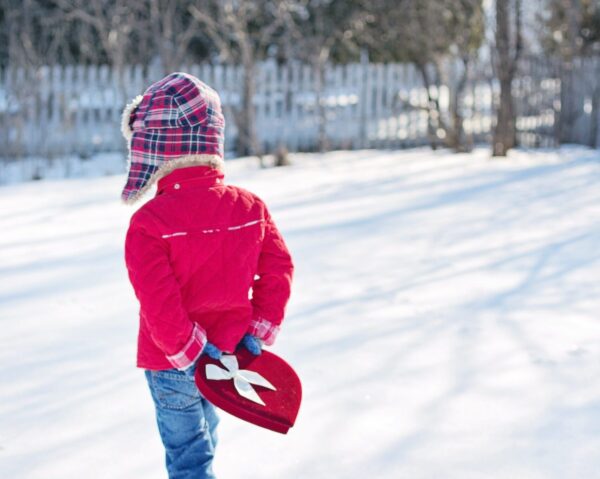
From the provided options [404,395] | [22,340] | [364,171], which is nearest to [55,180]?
[364,171]

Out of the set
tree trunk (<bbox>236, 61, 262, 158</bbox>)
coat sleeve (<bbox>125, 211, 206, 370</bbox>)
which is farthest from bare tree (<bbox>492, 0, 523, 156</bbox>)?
coat sleeve (<bbox>125, 211, 206, 370</bbox>)

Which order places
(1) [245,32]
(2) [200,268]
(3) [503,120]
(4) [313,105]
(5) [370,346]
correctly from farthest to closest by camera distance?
(1) [245,32] < (4) [313,105] < (3) [503,120] < (5) [370,346] < (2) [200,268]

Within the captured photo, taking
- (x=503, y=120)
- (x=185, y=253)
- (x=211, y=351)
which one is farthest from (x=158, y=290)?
(x=503, y=120)

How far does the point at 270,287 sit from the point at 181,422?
0.44m

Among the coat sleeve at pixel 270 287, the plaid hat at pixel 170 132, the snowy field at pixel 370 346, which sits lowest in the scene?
the snowy field at pixel 370 346

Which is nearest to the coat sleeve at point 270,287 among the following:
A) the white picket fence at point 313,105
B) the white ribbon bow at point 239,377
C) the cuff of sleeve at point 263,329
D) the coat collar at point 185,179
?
the cuff of sleeve at point 263,329

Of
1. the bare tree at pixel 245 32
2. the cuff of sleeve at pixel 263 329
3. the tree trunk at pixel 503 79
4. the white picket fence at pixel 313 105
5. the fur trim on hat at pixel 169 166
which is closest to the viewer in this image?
the fur trim on hat at pixel 169 166

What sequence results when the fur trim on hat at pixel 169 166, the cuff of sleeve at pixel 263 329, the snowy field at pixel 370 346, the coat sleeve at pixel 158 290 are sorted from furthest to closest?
the snowy field at pixel 370 346 → the cuff of sleeve at pixel 263 329 → the fur trim on hat at pixel 169 166 → the coat sleeve at pixel 158 290

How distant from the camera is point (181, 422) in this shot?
218 cm

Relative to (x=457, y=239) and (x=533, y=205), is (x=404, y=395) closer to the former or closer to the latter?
(x=457, y=239)

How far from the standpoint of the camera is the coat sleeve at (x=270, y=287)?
7.54 ft

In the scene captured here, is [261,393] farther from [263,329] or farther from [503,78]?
[503,78]

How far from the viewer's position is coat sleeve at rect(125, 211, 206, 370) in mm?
2045

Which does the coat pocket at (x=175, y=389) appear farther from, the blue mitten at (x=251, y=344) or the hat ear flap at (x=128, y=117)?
the hat ear flap at (x=128, y=117)
